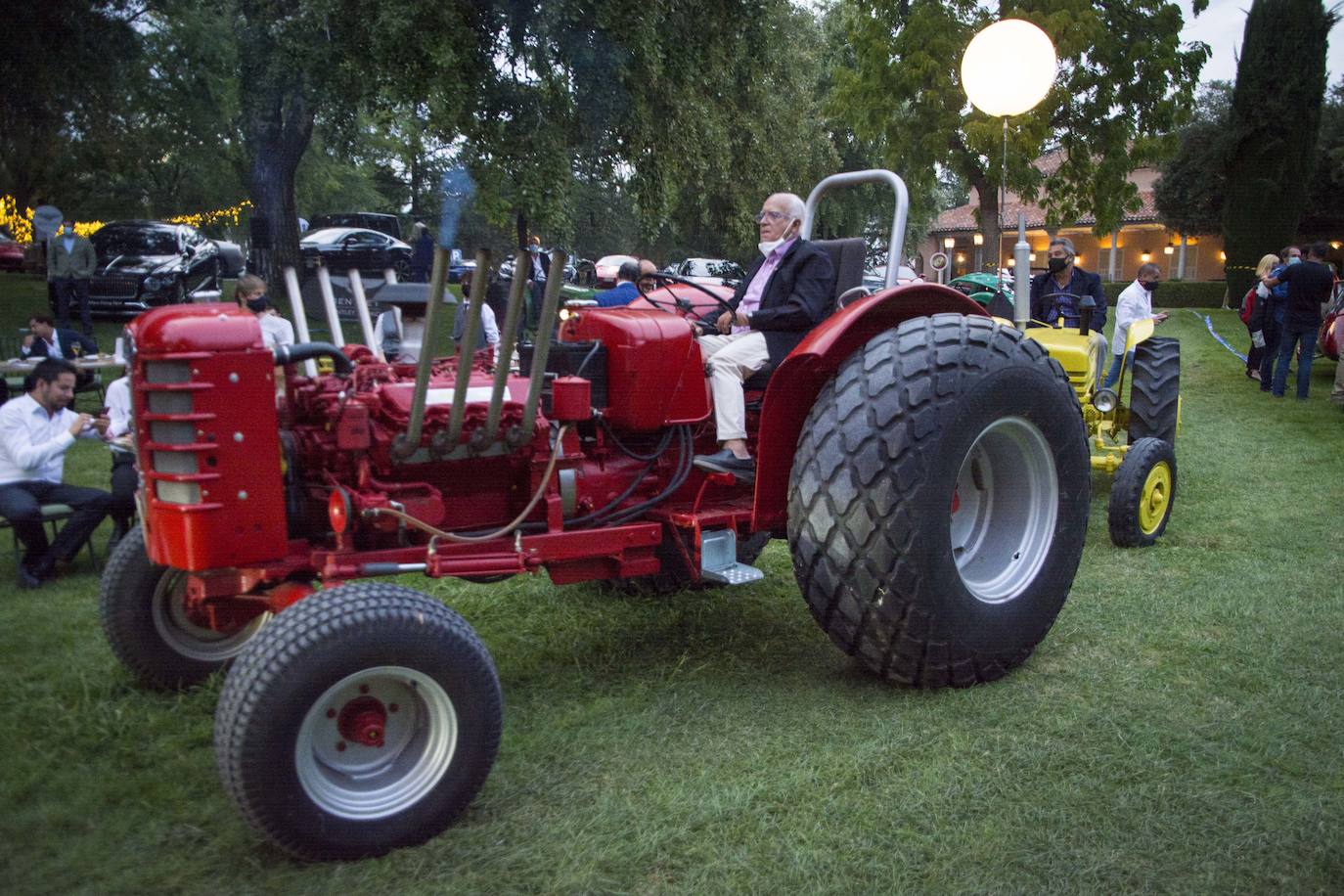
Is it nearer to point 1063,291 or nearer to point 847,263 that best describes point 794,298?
point 847,263

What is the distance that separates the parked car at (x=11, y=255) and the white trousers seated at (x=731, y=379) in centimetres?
2697

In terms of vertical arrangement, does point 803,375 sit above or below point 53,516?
above

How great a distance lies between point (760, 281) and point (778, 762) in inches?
75.3

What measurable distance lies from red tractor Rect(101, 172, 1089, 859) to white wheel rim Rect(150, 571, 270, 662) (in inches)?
0.4

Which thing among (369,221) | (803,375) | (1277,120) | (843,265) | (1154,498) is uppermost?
(1277,120)

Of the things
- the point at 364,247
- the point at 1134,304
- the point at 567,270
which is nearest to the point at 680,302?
the point at 567,270

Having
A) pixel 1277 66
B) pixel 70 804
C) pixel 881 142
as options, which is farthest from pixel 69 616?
pixel 1277 66

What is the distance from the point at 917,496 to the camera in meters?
3.38

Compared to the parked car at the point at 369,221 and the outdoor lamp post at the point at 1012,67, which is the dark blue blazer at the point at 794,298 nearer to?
the outdoor lamp post at the point at 1012,67

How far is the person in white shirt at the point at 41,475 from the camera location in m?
5.40

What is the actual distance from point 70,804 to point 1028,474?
3.29m

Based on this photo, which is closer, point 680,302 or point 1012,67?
point 680,302

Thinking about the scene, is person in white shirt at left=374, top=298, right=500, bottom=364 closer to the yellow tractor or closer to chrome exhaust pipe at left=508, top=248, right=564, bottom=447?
chrome exhaust pipe at left=508, top=248, right=564, bottom=447

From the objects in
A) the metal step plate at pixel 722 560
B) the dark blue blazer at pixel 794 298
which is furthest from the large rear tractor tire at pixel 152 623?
the dark blue blazer at pixel 794 298
